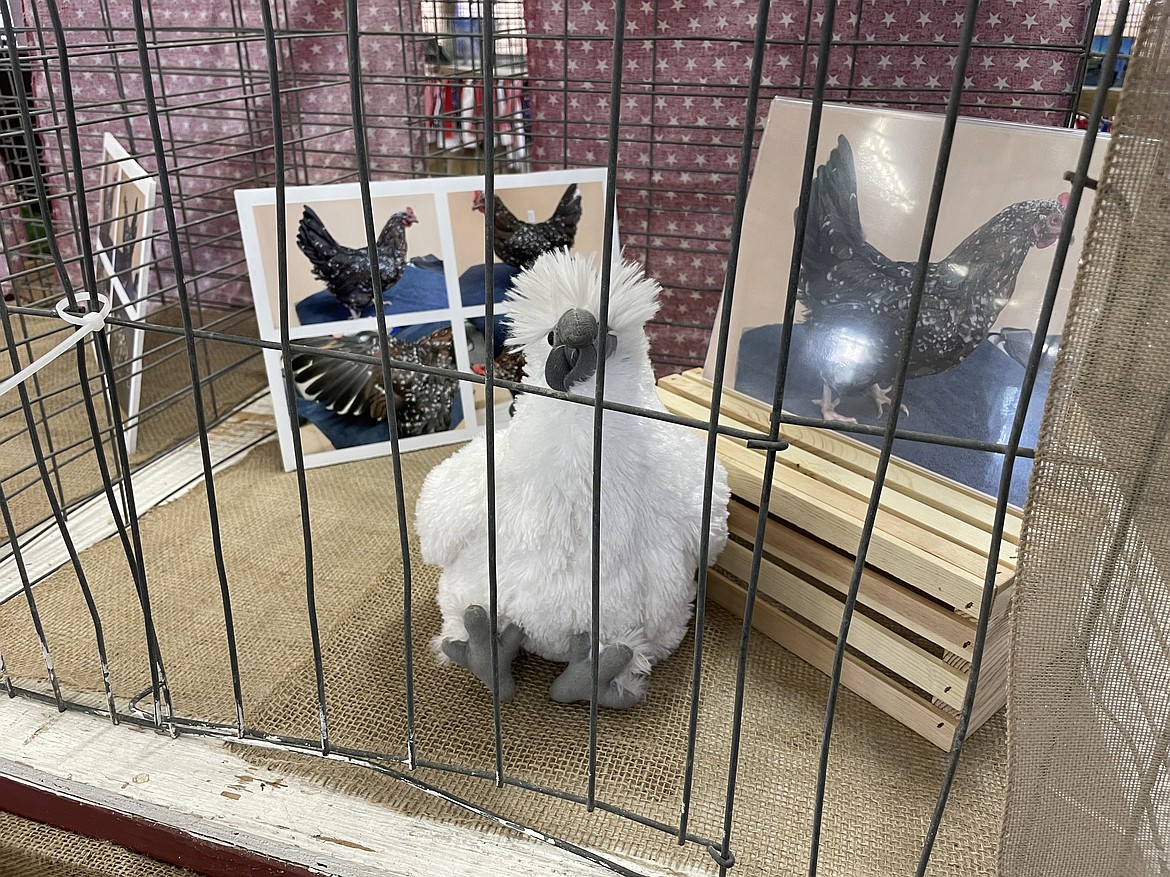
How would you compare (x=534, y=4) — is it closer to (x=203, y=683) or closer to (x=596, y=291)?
(x=596, y=291)

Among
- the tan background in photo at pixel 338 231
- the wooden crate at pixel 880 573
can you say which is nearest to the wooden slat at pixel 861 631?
the wooden crate at pixel 880 573

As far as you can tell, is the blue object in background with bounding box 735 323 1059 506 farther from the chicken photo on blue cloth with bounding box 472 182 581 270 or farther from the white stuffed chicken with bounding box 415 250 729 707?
the chicken photo on blue cloth with bounding box 472 182 581 270

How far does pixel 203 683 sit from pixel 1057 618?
0.94 metres

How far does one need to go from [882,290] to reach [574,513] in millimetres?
511

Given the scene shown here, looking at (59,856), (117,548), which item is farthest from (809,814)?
(117,548)

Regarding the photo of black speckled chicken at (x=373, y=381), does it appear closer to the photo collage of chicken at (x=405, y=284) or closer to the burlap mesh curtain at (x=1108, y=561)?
the photo collage of chicken at (x=405, y=284)

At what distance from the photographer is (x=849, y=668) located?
104 cm

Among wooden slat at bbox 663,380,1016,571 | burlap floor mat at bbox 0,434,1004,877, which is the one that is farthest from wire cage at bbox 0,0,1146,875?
wooden slat at bbox 663,380,1016,571

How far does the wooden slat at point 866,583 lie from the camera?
2.93 ft

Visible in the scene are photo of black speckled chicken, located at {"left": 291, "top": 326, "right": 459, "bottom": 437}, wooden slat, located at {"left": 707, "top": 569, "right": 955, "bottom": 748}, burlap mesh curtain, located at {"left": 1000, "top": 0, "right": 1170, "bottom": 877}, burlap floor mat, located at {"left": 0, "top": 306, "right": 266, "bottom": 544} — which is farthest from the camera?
photo of black speckled chicken, located at {"left": 291, "top": 326, "right": 459, "bottom": 437}

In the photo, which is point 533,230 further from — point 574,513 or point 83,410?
point 83,410

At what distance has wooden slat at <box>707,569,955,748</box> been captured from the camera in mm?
959

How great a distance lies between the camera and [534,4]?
5.46 feet

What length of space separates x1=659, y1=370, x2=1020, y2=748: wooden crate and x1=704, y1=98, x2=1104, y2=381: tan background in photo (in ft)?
0.75
